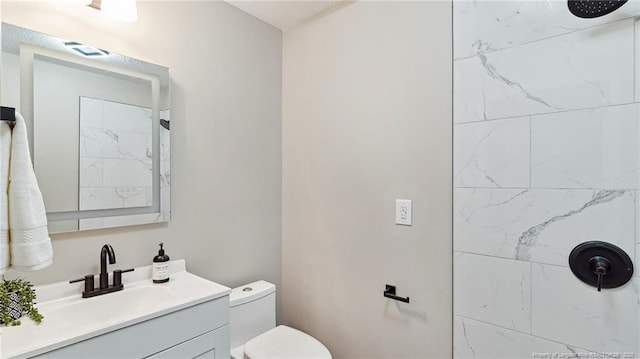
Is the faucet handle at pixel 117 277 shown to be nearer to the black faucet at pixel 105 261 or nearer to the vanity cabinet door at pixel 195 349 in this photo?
the black faucet at pixel 105 261

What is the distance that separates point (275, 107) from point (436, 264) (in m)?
1.31

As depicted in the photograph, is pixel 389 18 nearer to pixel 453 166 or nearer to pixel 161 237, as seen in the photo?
pixel 453 166

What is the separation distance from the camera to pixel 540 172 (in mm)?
1151

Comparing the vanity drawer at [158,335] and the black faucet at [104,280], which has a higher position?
the black faucet at [104,280]

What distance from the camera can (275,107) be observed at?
6.54ft

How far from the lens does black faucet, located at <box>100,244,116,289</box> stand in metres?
1.22

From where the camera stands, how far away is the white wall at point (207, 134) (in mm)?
1261

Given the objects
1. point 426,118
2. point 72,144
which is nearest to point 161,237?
point 72,144

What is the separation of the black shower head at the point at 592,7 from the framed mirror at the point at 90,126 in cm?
162

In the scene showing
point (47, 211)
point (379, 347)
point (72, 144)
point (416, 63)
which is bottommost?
point (379, 347)

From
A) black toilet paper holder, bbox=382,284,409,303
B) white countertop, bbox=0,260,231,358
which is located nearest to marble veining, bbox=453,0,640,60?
black toilet paper holder, bbox=382,284,409,303

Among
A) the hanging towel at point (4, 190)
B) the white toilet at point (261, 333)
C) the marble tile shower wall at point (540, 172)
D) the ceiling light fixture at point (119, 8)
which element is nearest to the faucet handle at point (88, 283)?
the hanging towel at point (4, 190)

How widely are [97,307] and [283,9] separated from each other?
5.58 feet

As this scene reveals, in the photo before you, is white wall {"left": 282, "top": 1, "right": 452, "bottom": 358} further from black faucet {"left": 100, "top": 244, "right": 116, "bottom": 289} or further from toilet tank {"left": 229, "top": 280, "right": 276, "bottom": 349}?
black faucet {"left": 100, "top": 244, "right": 116, "bottom": 289}
